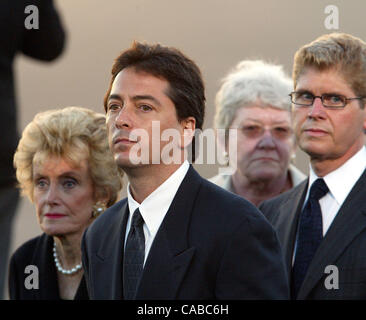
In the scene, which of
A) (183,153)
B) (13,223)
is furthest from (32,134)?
(183,153)

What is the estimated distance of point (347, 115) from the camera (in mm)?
3936

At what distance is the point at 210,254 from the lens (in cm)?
289

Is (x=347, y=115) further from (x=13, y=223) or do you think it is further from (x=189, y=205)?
(x=13, y=223)

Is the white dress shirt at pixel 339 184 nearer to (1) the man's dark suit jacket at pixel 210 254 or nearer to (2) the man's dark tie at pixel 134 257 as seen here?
(1) the man's dark suit jacket at pixel 210 254

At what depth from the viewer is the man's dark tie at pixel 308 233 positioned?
379cm

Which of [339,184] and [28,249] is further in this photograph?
[28,249]

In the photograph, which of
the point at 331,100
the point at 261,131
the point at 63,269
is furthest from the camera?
the point at 261,131

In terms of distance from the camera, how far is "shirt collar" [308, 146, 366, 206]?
12.7ft

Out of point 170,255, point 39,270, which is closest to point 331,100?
point 170,255

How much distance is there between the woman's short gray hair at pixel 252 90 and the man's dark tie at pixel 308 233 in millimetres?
1304

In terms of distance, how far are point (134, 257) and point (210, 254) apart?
1.19 ft

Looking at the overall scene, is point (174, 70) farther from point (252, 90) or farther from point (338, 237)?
point (252, 90)

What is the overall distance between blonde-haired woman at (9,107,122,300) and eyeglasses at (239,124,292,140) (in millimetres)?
1074

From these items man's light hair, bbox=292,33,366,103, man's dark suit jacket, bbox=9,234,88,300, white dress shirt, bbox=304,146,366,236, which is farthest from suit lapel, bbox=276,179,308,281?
man's dark suit jacket, bbox=9,234,88,300
